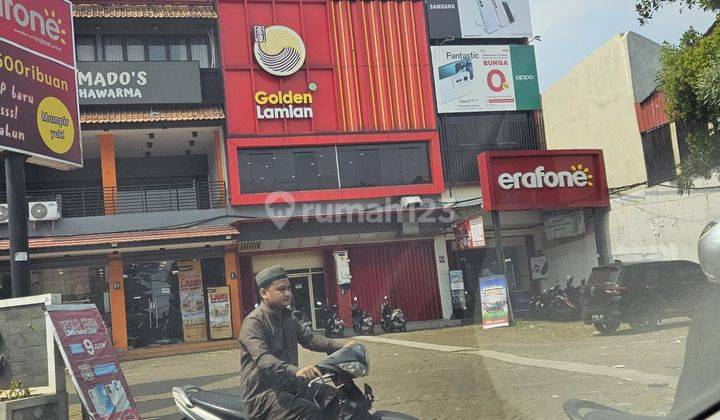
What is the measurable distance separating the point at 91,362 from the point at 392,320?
16.0 metres

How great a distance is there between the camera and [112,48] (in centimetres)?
2259

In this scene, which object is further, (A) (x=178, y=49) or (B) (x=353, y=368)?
(A) (x=178, y=49)

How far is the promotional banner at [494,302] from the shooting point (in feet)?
41.7

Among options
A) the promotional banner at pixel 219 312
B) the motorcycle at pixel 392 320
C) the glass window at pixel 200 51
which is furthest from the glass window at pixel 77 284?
the motorcycle at pixel 392 320

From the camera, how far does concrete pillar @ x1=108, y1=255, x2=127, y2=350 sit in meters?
21.6

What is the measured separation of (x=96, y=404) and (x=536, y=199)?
10.3 meters

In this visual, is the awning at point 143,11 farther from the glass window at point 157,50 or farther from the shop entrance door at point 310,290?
the shop entrance door at point 310,290

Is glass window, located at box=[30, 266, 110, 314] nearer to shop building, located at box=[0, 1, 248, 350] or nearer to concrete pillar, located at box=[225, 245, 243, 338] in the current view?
shop building, located at box=[0, 1, 248, 350]

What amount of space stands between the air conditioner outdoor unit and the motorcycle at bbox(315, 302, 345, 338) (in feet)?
28.5

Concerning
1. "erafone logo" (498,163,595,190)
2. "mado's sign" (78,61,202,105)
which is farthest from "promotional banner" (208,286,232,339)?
"erafone logo" (498,163,595,190)

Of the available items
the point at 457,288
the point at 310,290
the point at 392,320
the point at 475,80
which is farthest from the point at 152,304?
the point at 475,80

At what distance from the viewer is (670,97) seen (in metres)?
6.72

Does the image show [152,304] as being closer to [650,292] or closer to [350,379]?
[350,379]

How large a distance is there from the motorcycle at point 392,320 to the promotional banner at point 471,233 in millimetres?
3078
